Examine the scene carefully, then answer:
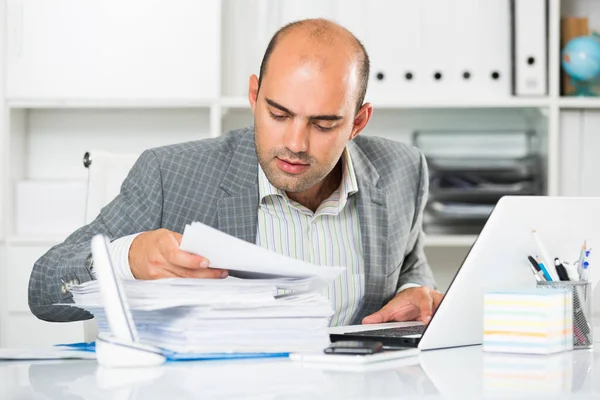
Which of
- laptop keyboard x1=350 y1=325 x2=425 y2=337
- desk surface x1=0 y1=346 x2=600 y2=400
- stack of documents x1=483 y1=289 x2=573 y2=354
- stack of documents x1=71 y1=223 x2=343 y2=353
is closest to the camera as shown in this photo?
desk surface x1=0 y1=346 x2=600 y2=400

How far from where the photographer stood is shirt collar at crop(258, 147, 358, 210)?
1.65 m

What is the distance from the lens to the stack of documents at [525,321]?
1.02 m

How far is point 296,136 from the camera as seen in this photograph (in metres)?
1.46

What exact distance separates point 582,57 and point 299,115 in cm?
131

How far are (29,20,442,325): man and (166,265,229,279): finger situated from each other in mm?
287

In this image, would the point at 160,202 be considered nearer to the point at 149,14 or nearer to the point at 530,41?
the point at 149,14

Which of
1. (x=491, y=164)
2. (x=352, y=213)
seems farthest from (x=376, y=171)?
(x=491, y=164)

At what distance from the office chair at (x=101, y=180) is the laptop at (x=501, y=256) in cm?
80

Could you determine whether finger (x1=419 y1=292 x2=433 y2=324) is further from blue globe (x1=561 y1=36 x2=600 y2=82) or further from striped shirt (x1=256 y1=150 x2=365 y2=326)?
blue globe (x1=561 y1=36 x2=600 y2=82)

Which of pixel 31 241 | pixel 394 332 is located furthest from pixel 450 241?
pixel 394 332

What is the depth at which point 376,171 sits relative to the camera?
1813mm

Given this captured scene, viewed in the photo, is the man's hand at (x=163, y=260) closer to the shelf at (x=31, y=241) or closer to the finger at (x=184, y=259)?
the finger at (x=184, y=259)

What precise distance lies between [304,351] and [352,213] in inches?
32.3

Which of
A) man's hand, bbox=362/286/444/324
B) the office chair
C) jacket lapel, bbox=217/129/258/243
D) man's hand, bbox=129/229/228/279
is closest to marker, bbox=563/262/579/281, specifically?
man's hand, bbox=362/286/444/324
